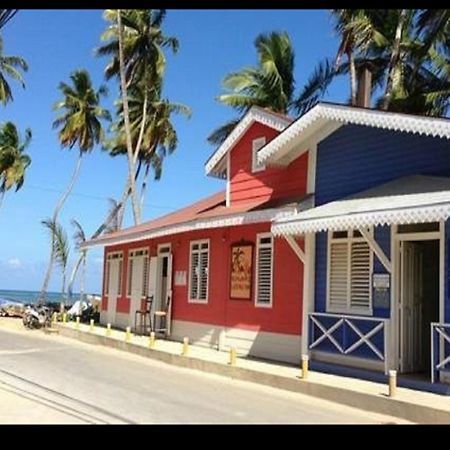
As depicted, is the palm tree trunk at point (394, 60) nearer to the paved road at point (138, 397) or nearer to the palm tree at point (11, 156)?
the paved road at point (138, 397)

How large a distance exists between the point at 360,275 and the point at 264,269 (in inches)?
134

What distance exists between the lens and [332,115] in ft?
45.4

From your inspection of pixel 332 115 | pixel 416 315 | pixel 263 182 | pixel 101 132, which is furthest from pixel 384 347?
pixel 101 132

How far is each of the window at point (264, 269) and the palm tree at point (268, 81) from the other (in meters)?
15.0

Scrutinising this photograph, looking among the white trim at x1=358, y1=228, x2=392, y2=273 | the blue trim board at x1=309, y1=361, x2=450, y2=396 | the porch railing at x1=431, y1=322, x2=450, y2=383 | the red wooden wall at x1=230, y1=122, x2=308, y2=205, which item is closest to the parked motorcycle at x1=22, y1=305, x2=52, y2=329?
the red wooden wall at x1=230, y1=122, x2=308, y2=205

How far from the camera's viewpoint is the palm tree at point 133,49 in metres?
34.2

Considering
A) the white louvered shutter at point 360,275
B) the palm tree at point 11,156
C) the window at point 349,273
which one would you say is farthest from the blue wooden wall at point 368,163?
the palm tree at point 11,156

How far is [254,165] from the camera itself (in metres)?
17.6

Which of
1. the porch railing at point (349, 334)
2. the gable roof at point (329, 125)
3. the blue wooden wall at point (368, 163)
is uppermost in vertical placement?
the gable roof at point (329, 125)

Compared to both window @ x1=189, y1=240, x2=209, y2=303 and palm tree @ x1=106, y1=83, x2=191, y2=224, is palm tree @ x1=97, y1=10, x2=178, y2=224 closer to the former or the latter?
palm tree @ x1=106, y1=83, x2=191, y2=224

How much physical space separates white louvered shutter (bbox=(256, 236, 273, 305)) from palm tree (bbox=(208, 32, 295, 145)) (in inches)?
591

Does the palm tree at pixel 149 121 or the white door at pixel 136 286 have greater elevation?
the palm tree at pixel 149 121

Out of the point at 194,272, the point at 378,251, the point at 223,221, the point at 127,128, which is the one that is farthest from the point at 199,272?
the point at 127,128

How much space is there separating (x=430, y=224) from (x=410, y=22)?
1647 centimetres
